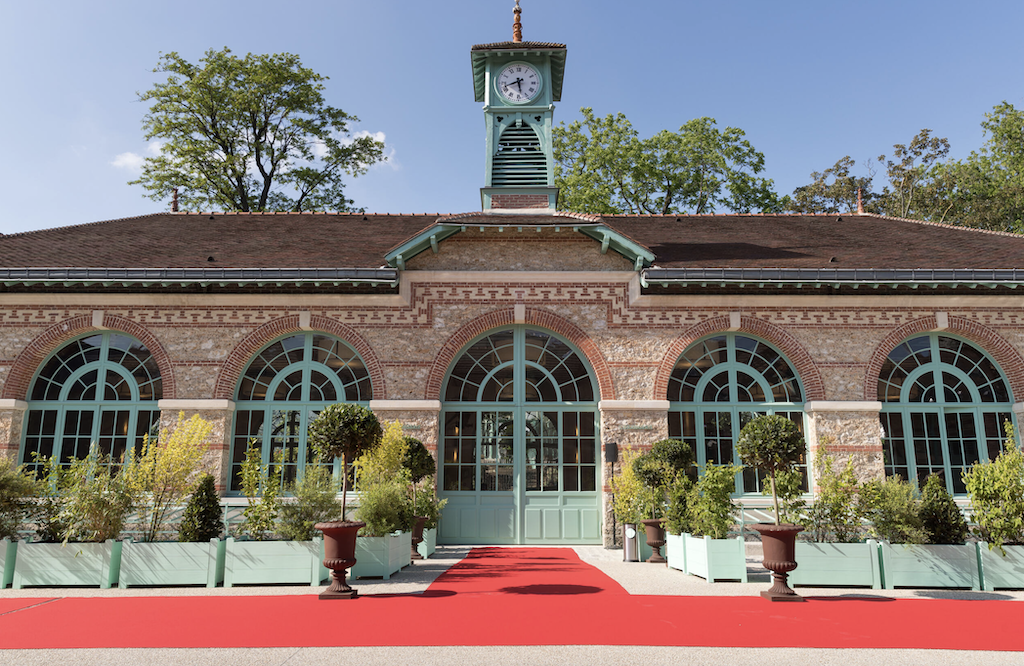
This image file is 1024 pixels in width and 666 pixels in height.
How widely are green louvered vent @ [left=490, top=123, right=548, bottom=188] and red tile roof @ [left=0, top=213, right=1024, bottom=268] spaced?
6.17 ft

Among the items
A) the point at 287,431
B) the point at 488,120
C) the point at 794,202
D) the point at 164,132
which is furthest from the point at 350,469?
the point at 794,202

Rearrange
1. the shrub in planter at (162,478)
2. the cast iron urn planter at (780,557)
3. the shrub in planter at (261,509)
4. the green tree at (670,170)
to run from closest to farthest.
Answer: the cast iron urn planter at (780,557), the shrub in planter at (261,509), the shrub in planter at (162,478), the green tree at (670,170)

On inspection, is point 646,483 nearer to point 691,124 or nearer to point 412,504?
point 412,504

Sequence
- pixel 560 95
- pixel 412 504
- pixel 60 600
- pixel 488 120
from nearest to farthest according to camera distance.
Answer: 1. pixel 60 600
2. pixel 412 504
3. pixel 488 120
4. pixel 560 95

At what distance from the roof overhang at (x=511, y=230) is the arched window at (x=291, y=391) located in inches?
80.3

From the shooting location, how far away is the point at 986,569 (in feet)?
27.2

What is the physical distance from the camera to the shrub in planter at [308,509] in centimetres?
891

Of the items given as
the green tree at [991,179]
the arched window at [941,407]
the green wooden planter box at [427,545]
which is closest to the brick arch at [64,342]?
the green wooden planter box at [427,545]

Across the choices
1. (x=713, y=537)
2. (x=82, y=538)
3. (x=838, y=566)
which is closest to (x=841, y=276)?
(x=838, y=566)

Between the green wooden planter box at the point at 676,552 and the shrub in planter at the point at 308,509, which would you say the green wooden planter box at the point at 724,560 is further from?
the shrub in planter at the point at 308,509

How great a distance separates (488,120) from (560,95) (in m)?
2.27

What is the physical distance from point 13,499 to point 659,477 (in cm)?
890

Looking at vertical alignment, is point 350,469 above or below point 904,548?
above

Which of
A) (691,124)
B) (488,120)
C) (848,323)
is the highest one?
(691,124)
